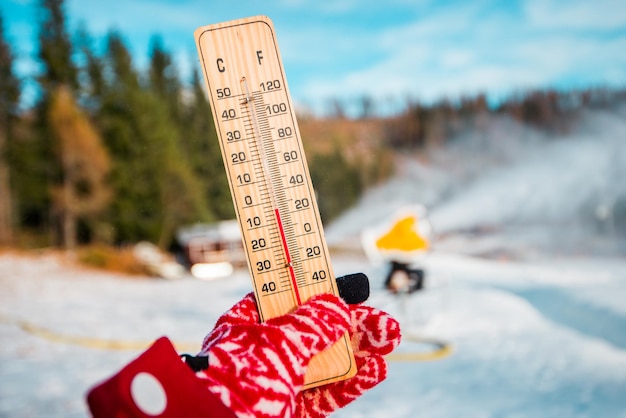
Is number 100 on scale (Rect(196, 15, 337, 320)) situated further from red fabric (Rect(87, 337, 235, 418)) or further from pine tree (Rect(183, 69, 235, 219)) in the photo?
pine tree (Rect(183, 69, 235, 219))

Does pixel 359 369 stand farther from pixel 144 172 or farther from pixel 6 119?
pixel 6 119

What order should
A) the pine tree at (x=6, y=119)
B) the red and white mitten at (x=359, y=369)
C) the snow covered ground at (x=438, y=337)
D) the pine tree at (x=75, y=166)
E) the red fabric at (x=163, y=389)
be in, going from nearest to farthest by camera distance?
the red fabric at (x=163, y=389) < the red and white mitten at (x=359, y=369) < the snow covered ground at (x=438, y=337) < the pine tree at (x=75, y=166) < the pine tree at (x=6, y=119)

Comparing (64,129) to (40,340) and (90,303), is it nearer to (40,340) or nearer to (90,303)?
(90,303)

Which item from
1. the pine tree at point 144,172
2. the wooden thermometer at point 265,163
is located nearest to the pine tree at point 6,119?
the pine tree at point 144,172

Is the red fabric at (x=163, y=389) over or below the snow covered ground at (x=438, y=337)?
over

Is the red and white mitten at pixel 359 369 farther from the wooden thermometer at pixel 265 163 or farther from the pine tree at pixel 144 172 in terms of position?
the pine tree at pixel 144 172

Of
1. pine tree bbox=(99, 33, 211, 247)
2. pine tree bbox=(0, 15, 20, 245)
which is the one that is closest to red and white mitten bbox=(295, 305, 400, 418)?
pine tree bbox=(99, 33, 211, 247)

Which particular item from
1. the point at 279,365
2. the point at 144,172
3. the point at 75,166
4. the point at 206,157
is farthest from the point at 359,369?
the point at 206,157
